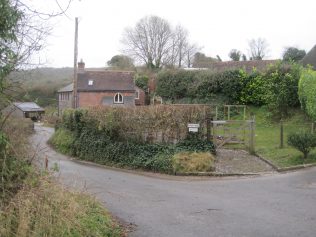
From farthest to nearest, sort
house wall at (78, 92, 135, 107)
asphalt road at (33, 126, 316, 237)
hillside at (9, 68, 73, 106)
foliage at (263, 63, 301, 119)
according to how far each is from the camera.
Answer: house wall at (78, 92, 135, 107) < foliage at (263, 63, 301, 119) < asphalt road at (33, 126, 316, 237) < hillside at (9, 68, 73, 106)

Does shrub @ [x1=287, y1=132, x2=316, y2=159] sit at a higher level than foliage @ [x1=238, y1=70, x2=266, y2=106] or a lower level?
lower

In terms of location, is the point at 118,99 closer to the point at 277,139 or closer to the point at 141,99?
the point at 141,99

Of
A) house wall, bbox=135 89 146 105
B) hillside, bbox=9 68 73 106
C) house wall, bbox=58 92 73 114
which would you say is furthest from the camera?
house wall, bbox=58 92 73 114

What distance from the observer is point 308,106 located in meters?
24.0

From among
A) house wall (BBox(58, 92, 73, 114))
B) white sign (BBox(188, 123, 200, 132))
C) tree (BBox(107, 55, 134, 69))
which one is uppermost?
tree (BBox(107, 55, 134, 69))

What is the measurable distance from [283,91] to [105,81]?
29149mm

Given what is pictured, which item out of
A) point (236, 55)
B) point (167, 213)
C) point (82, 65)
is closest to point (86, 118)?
point (167, 213)

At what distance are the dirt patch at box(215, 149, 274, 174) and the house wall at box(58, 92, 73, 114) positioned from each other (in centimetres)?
3675

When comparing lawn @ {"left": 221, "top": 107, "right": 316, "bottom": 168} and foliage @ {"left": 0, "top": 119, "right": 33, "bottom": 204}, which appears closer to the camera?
foliage @ {"left": 0, "top": 119, "right": 33, "bottom": 204}

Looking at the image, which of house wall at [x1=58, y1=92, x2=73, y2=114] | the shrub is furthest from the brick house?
the shrub

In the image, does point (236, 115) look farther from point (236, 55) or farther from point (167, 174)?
point (236, 55)

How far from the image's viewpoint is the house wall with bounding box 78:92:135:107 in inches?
2052

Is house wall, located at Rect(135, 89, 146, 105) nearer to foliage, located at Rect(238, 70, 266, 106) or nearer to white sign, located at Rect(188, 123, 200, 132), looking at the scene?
foliage, located at Rect(238, 70, 266, 106)

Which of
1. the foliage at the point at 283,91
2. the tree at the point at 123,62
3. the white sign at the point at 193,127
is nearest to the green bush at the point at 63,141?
the white sign at the point at 193,127
